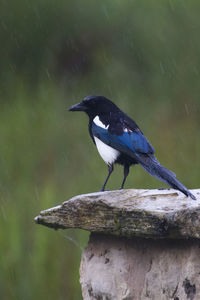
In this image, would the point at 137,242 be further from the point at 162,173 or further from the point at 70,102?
the point at 70,102

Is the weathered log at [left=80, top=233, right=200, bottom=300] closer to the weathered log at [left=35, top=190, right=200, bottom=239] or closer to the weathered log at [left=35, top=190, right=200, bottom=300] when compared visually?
the weathered log at [left=35, top=190, right=200, bottom=300]

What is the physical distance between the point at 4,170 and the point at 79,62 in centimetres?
273

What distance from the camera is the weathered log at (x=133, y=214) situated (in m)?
2.82

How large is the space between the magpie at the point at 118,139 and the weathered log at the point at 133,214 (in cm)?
16

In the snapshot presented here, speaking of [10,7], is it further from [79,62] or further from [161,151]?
[161,151]

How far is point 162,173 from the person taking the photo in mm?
3145

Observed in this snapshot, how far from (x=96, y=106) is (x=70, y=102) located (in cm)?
332

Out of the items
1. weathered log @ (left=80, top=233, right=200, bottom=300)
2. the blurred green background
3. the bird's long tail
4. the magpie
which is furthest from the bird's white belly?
the blurred green background

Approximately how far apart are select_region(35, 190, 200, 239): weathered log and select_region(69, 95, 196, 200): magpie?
162 millimetres

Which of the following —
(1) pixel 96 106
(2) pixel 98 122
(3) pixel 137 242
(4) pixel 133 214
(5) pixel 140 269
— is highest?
(1) pixel 96 106

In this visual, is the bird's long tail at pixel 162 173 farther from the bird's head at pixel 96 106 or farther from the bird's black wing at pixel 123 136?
the bird's head at pixel 96 106

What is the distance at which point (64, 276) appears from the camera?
16.5 ft

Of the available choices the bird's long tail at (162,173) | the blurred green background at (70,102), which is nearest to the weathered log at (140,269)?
the bird's long tail at (162,173)

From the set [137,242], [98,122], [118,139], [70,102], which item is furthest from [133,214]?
[70,102]
